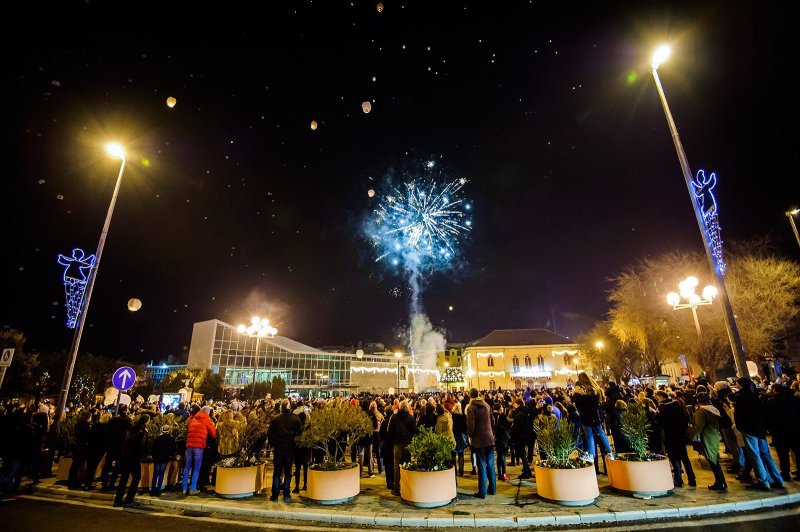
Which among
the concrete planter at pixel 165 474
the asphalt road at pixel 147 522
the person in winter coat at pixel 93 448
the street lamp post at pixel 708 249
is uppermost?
the street lamp post at pixel 708 249

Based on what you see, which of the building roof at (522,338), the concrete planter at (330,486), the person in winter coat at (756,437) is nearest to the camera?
the person in winter coat at (756,437)

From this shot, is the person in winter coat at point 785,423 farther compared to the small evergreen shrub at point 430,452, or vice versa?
the person in winter coat at point 785,423

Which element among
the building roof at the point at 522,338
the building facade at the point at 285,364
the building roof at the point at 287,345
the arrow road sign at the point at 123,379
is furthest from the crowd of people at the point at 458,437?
the building roof at the point at 522,338

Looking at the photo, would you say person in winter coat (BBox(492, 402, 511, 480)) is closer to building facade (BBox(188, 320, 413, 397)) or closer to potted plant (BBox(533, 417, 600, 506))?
potted plant (BBox(533, 417, 600, 506))

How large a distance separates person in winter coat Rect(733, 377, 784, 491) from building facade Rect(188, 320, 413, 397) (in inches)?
1107

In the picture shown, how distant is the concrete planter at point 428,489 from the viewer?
6.96m

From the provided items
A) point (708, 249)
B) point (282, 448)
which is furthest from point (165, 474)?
point (708, 249)

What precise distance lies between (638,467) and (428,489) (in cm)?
388

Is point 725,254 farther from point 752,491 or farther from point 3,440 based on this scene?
point 3,440

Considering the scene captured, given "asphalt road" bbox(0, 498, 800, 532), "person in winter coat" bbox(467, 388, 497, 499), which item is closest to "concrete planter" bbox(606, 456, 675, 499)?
"asphalt road" bbox(0, 498, 800, 532)

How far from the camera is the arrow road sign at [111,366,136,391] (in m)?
12.3

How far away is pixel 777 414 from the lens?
7.77m

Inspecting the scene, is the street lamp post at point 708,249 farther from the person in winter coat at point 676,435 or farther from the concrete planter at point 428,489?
the concrete planter at point 428,489

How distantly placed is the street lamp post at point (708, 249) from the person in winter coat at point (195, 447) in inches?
517
